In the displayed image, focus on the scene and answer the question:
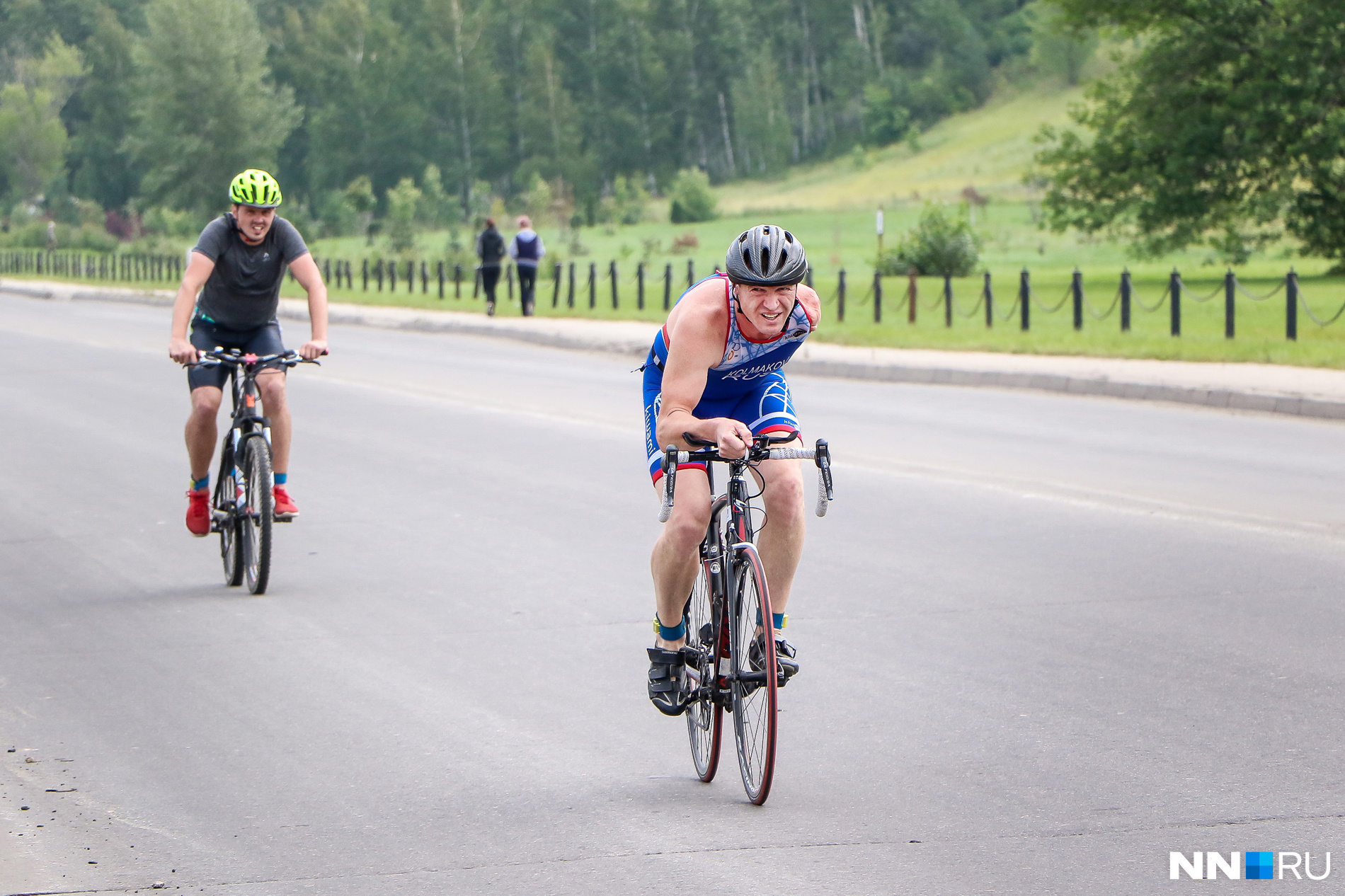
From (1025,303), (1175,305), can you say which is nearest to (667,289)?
(1025,303)

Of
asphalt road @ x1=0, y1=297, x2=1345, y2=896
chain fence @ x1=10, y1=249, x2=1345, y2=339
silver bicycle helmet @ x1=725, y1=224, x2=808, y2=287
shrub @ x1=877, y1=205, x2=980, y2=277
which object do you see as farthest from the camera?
shrub @ x1=877, y1=205, x2=980, y2=277

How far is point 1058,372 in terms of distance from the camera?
62.2ft

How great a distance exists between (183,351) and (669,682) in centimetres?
385

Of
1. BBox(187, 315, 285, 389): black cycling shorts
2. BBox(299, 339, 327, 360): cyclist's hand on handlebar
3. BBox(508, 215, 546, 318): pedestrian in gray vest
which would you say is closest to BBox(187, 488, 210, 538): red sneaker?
BBox(187, 315, 285, 389): black cycling shorts

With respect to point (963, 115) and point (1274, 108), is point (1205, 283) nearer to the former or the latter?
point (1274, 108)

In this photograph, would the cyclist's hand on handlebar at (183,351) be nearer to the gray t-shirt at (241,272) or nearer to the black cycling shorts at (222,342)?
the black cycling shorts at (222,342)

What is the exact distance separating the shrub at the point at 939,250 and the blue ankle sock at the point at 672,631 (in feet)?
110

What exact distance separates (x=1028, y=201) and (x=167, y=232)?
4835 cm

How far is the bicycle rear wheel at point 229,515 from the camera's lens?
8719 mm

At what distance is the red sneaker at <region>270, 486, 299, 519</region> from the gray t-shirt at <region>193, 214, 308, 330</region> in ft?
2.95

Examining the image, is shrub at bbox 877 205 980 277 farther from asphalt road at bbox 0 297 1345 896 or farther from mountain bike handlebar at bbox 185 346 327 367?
mountain bike handlebar at bbox 185 346 327 367

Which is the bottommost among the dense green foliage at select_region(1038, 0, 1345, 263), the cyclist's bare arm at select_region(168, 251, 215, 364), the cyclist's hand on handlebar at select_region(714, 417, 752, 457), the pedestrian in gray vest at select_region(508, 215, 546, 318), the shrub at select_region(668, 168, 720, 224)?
the cyclist's hand on handlebar at select_region(714, 417, 752, 457)

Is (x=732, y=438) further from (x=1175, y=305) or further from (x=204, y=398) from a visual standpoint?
(x=1175, y=305)

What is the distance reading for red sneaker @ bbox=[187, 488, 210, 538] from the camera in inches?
→ 356
